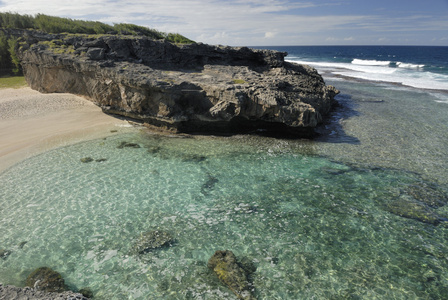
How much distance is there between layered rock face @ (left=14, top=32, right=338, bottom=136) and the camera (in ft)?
53.9

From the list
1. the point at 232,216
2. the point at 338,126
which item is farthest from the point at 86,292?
the point at 338,126

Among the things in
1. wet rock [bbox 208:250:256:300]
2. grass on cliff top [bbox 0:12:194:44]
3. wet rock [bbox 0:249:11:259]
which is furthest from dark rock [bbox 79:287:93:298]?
grass on cliff top [bbox 0:12:194:44]

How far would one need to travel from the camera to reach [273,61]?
78.2 ft

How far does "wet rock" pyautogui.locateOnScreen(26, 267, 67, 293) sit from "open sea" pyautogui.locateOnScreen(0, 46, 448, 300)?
0.20 meters

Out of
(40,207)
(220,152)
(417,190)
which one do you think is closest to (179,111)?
(220,152)

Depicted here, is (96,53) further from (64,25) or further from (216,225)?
(64,25)

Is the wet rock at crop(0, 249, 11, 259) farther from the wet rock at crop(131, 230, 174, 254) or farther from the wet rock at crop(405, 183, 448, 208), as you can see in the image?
the wet rock at crop(405, 183, 448, 208)

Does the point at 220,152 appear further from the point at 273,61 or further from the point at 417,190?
the point at 273,61

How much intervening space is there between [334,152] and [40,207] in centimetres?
1432

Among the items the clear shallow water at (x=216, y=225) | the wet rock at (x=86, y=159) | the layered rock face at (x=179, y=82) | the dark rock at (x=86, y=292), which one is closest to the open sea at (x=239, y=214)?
the clear shallow water at (x=216, y=225)

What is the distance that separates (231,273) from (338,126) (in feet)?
50.8

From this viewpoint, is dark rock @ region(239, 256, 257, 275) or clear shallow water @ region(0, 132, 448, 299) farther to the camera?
dark rock @ region(239, 256, 257, 275)

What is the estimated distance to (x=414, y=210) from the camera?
10.0m

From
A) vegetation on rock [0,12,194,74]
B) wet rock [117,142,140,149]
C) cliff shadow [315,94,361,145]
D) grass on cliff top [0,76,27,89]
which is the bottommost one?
wet rock [117,142,140,149]
